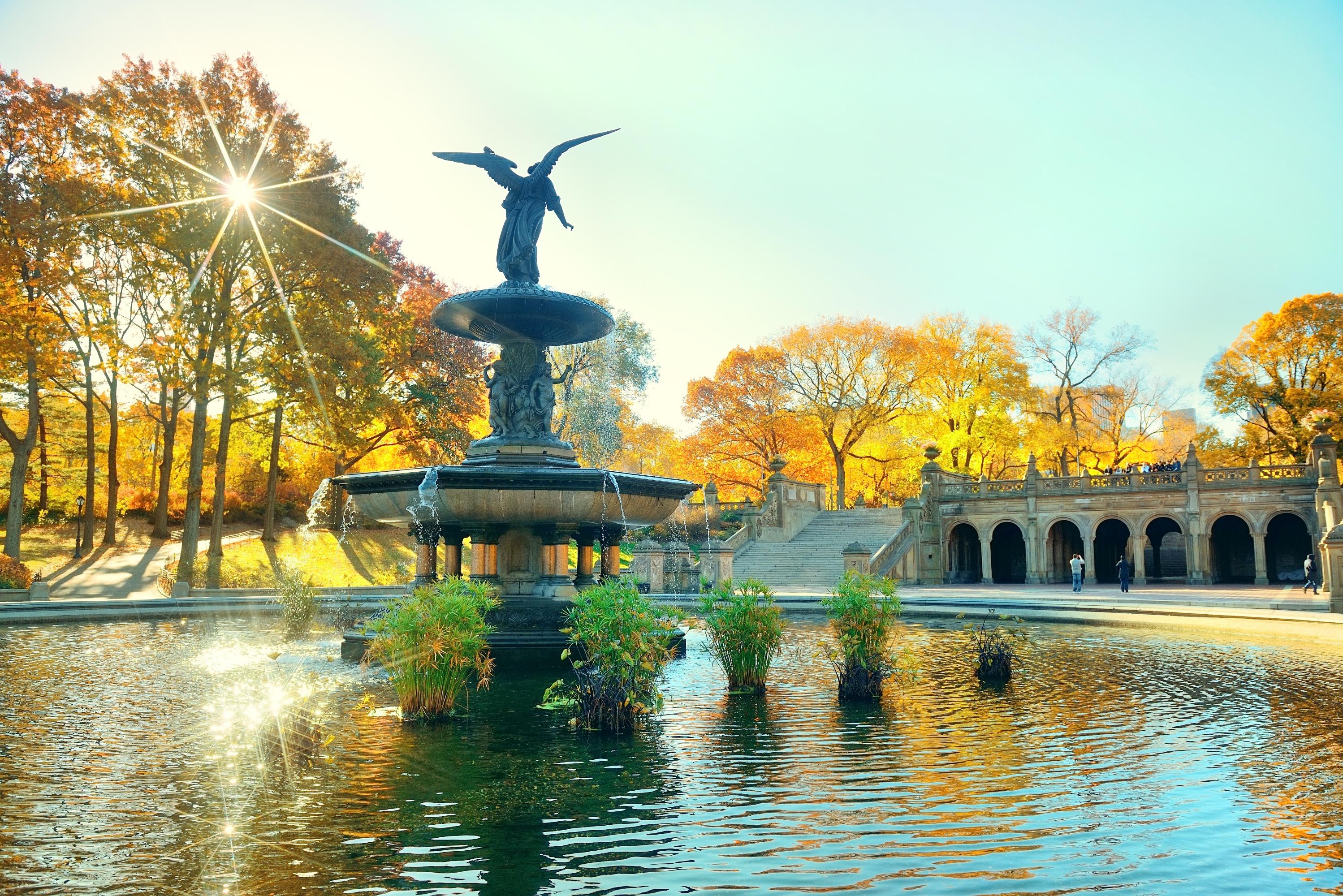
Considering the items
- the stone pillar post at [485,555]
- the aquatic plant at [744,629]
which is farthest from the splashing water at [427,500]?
the aquatic plant at [744,629]

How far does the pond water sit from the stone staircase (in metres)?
21.3

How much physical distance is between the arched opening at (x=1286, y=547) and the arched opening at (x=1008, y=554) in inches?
379

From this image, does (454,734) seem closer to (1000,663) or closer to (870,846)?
(870,846)

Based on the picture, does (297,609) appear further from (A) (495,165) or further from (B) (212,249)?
(B) (212,249)

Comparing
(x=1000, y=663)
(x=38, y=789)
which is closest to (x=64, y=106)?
(x=38, y=789)

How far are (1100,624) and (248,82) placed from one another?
28494 mm

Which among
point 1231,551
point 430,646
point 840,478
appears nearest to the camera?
point 430,646

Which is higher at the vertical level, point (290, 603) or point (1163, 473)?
point (1163, 473)

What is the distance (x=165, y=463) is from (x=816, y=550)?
24.0 meters

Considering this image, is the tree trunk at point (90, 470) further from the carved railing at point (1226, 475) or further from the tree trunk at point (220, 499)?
the carved railing at point (1226, 475)

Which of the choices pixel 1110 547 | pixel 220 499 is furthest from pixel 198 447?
pixel 1110 547

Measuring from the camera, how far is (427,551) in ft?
43.0

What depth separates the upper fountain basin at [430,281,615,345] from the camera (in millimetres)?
13055

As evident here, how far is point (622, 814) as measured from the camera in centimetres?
515
